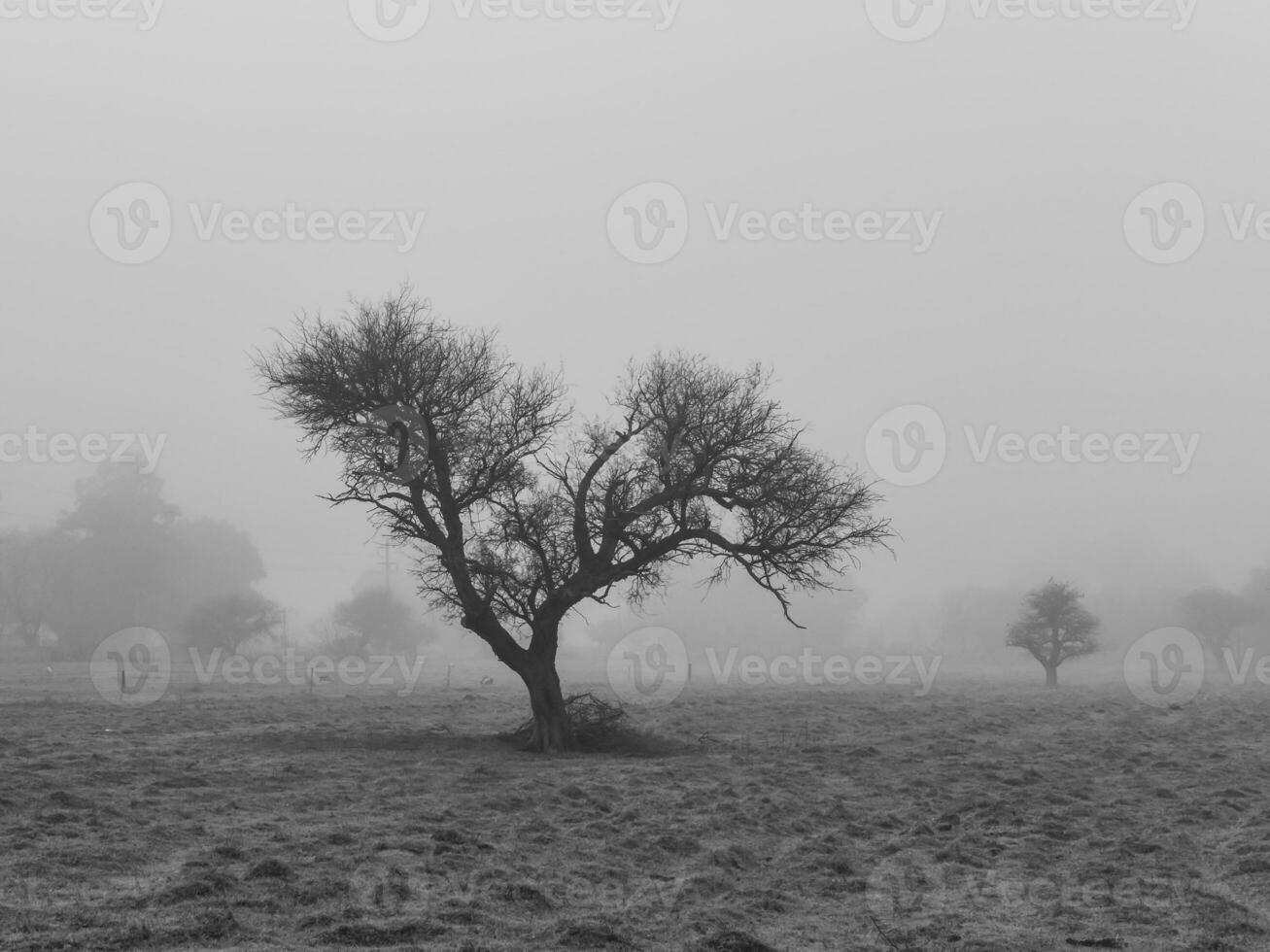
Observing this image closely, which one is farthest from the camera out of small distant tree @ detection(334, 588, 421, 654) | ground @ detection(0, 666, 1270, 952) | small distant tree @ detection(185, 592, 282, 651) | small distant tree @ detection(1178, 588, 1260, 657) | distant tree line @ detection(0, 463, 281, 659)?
small distant tree @ detection(1178, 588, 1260, 657)

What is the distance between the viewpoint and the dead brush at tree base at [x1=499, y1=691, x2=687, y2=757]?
2675cm

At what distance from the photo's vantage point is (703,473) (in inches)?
1015

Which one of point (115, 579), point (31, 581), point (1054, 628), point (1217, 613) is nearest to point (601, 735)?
point (1054, 628)

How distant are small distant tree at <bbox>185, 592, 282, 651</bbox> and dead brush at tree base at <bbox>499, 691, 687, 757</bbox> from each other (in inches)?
2626

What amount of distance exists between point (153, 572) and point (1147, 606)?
11790 cm

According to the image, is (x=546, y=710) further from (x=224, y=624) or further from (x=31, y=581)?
(x=31, y=581)

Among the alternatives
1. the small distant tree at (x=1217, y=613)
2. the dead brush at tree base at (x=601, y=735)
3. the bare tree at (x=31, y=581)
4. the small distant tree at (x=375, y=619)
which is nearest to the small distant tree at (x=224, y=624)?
the small distant tree at (x=375, y=619)

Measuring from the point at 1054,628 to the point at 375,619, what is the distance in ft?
193

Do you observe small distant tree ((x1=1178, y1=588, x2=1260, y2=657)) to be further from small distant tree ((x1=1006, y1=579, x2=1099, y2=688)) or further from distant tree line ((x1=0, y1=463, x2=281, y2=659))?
distant tree line ((x1=0, y1=463, x2=281, y2=659))

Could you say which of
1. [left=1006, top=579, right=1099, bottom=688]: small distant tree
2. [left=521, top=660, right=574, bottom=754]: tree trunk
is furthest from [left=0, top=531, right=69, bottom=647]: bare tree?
[left=521, top=660, right=574, bottom=754]: tree trunk

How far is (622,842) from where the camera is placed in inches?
586

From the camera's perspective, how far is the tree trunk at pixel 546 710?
26.0 m

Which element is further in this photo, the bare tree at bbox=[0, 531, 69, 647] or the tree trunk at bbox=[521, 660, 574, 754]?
the bare tree at bbox=[0, 531, 69, 647]

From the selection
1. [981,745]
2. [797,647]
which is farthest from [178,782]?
[797,647]
